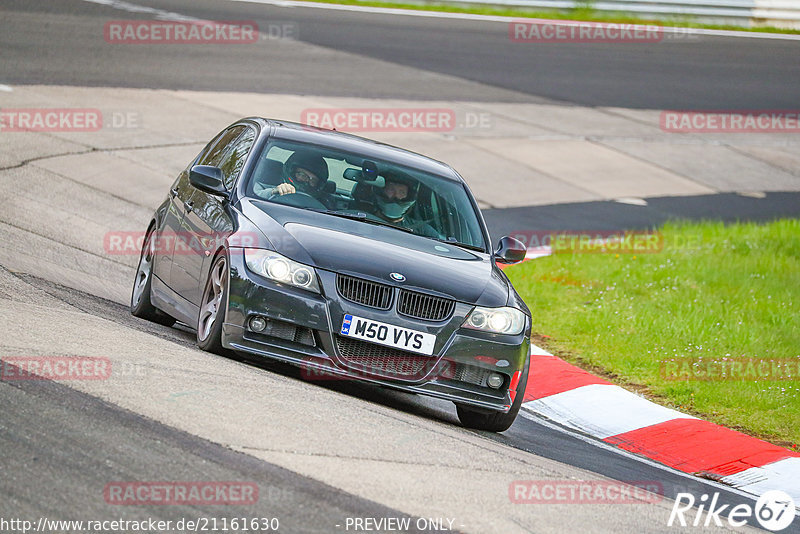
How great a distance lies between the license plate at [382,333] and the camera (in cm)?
711

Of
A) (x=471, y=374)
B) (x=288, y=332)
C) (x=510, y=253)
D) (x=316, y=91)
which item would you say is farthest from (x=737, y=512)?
(x=316, y=91)

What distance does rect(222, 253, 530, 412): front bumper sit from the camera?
7121 mm

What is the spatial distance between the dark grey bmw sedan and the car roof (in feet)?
0.06

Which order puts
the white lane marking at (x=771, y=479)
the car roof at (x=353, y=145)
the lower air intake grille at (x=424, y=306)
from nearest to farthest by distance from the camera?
the lower air intake grille at (x=424, y=306)
the white lane marking at (x=771, y=479)
the car roof at (x=353, y=145)

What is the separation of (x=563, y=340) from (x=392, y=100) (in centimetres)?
1120

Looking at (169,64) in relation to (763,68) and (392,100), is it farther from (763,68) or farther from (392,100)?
(763,68)

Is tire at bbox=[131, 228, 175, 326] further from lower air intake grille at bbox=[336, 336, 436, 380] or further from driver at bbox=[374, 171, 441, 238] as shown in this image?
lower air intake grille at bbox=[336, 336, 436, 380]

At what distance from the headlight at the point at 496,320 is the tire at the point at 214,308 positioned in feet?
4.90

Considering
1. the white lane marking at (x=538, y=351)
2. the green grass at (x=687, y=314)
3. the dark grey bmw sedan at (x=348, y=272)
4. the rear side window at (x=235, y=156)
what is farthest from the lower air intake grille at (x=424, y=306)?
the white lane marking at (x=538, y=351)

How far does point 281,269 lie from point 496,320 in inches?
53.9

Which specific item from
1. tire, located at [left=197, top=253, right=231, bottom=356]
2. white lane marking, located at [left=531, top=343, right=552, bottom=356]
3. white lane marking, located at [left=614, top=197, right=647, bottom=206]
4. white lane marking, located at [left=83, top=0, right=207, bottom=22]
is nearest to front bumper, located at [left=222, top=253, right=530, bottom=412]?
tire, located at [left=197, top=253, right=231, bottom=356]

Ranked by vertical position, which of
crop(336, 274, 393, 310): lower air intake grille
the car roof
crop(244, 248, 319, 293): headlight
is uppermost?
the car roof

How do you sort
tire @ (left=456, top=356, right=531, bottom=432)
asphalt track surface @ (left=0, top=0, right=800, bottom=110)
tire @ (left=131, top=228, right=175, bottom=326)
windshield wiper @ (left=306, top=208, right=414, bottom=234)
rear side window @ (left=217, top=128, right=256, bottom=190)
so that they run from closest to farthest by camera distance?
tire @ (left=456, top=356, right=531, bottom=432) < windshield wiper @ (left=306, top=208, right=414, bottom=234) < rear side window @ (left=217, top=128, right=256, bottom=190) < tire @ (left=131, top=228, right=175, bottom=326) < asphalt track surface @ (left=0, top=0, right=800, bottom=110)

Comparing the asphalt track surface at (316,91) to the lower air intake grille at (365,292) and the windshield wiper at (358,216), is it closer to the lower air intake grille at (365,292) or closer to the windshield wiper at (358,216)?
the lower air intake grille at (365,292)
